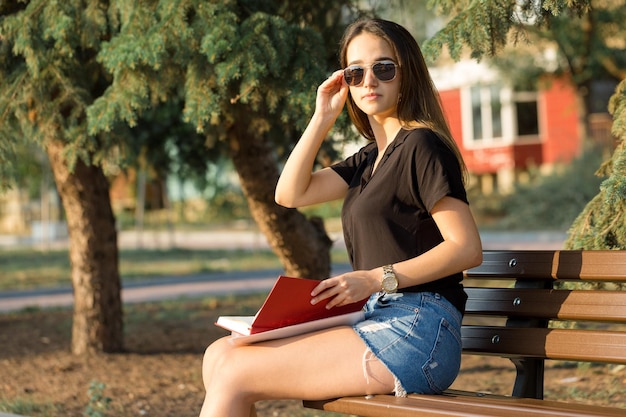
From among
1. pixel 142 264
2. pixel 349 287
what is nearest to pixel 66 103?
pixel 349 287

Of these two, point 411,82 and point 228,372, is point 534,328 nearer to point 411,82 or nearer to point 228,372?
point 411,82

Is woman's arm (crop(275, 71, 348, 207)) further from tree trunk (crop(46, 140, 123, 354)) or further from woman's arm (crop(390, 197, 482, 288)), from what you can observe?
tree trunk (crop(46, 140, 123, 354))

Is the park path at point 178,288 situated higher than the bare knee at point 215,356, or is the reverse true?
the bare knee at point 215,356

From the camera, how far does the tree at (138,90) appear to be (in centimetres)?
480

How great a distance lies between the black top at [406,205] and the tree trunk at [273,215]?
309cm

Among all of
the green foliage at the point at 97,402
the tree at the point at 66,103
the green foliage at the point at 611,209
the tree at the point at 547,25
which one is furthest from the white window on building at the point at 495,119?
the green foliage at the point at 611,209

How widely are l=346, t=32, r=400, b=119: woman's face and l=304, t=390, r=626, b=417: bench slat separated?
97 centimetres

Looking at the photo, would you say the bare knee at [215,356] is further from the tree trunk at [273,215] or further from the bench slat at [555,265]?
the tree trunk at [273,215]

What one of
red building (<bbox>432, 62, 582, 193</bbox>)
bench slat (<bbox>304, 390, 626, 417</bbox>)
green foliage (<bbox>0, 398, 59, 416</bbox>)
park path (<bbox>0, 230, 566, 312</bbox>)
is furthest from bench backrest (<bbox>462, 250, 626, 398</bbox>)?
red building (<bbox>432, 62, 582, 193</bbox>)

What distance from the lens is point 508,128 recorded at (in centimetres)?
3139

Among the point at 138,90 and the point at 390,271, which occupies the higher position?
the point at 138,90

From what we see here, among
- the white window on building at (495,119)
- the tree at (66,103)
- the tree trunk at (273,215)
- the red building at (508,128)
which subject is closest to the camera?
the tree at (66,103)

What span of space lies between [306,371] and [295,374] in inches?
1.4

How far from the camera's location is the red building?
100ft
